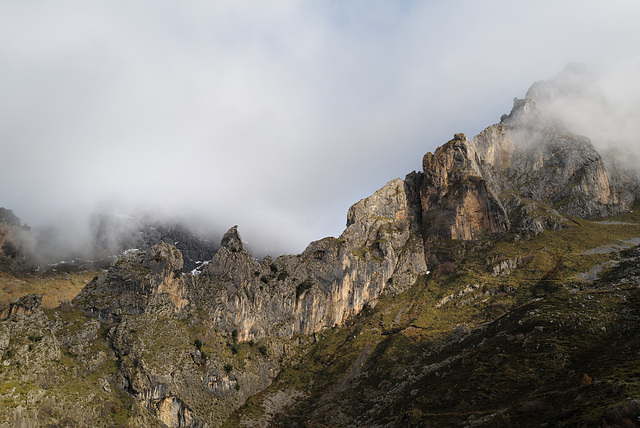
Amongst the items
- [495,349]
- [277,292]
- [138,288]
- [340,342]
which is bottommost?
[340,342]

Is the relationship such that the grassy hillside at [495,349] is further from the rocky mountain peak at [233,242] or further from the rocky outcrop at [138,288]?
the rocky mountain peak at [233,242]

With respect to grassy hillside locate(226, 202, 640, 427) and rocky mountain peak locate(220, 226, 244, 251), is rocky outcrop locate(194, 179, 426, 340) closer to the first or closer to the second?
rocky mountain peak locate(220, 226, 244, 251)

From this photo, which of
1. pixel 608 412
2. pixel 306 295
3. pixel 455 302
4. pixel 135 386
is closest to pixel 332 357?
pixel 306 295

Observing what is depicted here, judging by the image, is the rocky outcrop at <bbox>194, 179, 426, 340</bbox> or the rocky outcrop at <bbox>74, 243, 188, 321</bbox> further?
the rocky outcrop at <bbox>194, 179, 426, 340</bbox>

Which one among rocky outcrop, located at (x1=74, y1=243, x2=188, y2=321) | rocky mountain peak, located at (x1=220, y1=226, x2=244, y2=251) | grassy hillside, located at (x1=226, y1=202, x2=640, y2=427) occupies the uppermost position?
rocky mountain peak, located at (x1=220, y1=226, x2=244, y2=251)

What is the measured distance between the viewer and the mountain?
68562 millimetres


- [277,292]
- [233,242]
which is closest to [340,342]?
[277,292]

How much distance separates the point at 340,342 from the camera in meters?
172

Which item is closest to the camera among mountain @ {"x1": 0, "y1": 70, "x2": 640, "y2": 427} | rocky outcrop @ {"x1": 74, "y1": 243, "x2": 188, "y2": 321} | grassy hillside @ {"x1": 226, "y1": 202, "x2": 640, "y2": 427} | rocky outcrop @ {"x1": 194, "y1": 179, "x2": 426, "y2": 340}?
grassy hillside @ {"x1": 226, "y1": 202, "x2": 640, "y2": 427}

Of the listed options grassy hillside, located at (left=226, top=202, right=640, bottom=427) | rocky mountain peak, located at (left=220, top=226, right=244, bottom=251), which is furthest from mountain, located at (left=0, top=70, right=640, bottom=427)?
rocky mountain peak, located at (left=220, top=226, right=244, bottom=251)

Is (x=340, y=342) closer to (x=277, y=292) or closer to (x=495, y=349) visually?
(x=277, y=292)

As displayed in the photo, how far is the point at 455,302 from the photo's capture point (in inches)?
6491

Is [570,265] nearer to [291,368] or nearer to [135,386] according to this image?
[291,368]

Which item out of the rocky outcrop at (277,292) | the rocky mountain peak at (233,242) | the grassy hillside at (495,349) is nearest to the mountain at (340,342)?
the grassy hillside at (495,349)
